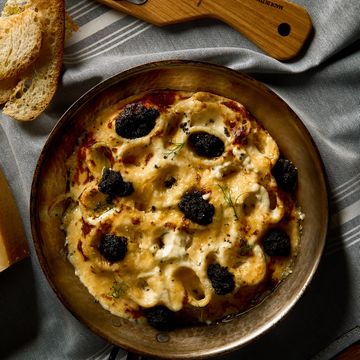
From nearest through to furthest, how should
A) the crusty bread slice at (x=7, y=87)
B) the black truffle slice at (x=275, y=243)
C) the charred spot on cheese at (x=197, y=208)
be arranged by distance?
the charred spot on cheese at (x=197, y=208) → the black truffle slice at (x=275, y=243) → the crusty bread slice at (x=7, y=87)

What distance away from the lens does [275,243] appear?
3350 millimetres

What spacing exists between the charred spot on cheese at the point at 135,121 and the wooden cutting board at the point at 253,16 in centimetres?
72

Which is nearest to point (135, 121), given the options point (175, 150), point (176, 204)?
point (175, 150)

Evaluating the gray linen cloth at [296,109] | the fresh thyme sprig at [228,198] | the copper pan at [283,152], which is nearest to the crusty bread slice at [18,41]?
the gray linen cloth at [296,109]

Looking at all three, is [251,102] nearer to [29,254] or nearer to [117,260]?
[117,260]

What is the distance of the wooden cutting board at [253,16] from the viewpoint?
363 cm

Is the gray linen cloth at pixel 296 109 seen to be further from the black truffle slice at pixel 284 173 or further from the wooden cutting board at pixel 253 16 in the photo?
the black truffle slice at pixel 284 173

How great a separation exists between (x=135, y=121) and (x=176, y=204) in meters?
0.51

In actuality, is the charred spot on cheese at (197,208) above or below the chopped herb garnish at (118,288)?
above

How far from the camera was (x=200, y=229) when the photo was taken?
3.31m

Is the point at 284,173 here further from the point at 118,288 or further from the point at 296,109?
the point at 118,288

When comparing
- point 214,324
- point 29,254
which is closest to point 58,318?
point 29,254

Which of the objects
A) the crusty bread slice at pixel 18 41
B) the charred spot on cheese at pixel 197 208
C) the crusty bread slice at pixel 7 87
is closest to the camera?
the charred spot on cheese at pixel 197 208

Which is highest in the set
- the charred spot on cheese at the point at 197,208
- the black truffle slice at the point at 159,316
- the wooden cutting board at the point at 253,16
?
the wooden cutting board at the point at 253,16
